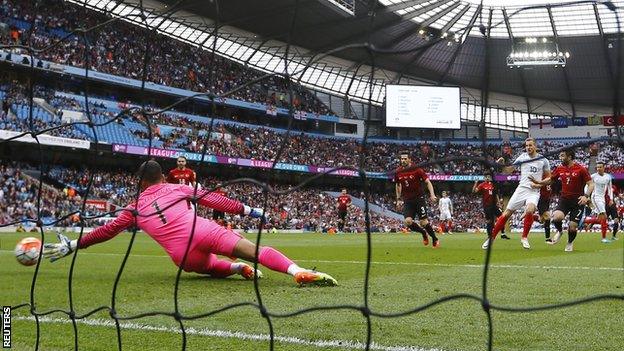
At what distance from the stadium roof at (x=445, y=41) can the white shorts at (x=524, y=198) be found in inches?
776

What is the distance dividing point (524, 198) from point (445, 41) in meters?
34.5

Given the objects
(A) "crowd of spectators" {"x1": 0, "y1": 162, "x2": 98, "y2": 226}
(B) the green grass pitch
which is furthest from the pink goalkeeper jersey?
(A) "crowd of spectators" {"x1": 0, "y1": 162, "x2": 98, "y2": 226}

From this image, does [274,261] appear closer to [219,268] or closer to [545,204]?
[219,268]

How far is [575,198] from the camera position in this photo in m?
11.0

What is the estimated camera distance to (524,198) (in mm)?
10664

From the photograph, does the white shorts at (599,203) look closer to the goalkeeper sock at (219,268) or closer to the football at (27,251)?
the goalkeeper sock at (219,268)

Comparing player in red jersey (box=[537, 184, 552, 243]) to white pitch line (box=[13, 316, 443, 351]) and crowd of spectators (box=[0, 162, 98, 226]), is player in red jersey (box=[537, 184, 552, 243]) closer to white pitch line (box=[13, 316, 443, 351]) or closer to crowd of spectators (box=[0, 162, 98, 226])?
white pitch line (box=[13, 316, 443, 351])

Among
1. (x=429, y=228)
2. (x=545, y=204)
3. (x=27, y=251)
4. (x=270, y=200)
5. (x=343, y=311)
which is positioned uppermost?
(x=545, y=204)

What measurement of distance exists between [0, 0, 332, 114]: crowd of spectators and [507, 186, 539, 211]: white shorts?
901 inches

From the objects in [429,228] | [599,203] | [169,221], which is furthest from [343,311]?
[599,203]

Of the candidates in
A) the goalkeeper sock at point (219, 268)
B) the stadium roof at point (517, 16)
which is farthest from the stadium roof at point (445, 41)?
the goalkeeper sock at point (219, 268)

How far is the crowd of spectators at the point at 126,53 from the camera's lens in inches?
1336

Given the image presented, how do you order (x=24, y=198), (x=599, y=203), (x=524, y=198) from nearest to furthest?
(x=524, y=198) < (x=599, y=203) < (x=24, y=198)

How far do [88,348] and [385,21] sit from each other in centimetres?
3802
